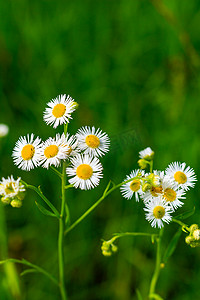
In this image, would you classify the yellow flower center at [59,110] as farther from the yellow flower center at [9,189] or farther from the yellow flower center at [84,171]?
the yellow flower center at [9,189]

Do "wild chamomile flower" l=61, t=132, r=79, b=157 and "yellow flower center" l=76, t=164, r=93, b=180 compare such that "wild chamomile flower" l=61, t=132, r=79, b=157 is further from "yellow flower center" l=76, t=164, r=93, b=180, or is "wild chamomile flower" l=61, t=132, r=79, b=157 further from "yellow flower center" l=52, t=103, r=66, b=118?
"yellow flower center" l=52, t=103, r=66, b=118

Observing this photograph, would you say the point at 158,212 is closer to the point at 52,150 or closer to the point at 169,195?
the point at 169,195

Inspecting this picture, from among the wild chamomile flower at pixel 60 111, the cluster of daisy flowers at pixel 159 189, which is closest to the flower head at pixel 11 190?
the wild chamomile flower at pixel 60 111

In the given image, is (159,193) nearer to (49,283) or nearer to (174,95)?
(49,283)

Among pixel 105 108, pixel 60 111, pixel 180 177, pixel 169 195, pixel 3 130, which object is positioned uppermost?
pixel 105 108

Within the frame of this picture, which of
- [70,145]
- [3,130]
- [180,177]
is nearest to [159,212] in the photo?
[180,177]

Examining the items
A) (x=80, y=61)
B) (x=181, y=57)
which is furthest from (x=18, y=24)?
(x=181, y=57)
